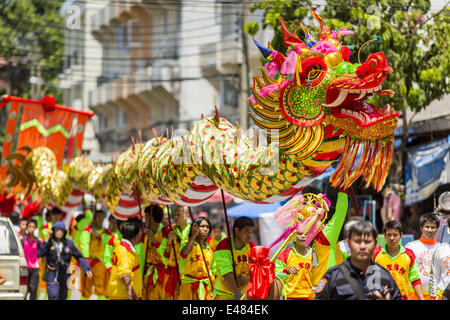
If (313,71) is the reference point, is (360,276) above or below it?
below

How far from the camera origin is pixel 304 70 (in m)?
6.39

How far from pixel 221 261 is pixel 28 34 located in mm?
24575

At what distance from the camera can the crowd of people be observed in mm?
4828

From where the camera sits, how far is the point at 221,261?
24.1ft

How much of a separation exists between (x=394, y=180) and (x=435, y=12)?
8.77 ft

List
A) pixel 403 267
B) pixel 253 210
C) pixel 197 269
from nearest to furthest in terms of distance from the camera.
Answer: pixel 403 267, pixel 197 269, pixel 253 210

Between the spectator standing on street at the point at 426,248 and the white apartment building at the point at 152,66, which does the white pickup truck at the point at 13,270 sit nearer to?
the spectator standing on street at the point at 426,248

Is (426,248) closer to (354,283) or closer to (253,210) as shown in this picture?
(354,283)

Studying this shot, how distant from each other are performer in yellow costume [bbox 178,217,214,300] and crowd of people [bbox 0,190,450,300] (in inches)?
0.4

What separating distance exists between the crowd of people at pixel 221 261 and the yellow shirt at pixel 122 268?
0.04 ft

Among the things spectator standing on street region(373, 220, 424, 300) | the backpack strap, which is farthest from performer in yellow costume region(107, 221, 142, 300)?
the backpack strap

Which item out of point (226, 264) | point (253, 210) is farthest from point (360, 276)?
point (253, 210)

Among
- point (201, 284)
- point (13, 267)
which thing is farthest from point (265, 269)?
point (13, 267)
